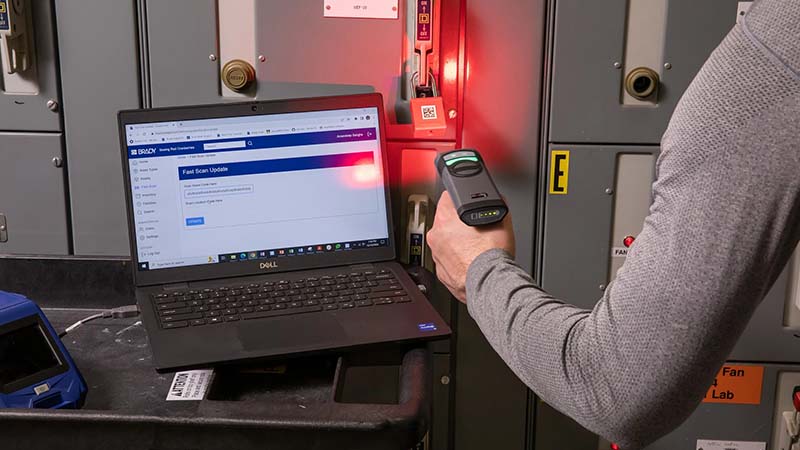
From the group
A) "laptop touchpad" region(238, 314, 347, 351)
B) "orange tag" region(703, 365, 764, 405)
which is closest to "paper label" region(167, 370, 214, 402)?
"laptop touchpad" region(238, 314, 347, 351)

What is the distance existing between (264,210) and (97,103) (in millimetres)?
418

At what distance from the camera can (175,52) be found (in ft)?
5.06

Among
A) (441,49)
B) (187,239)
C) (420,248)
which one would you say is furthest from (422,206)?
(187,239)

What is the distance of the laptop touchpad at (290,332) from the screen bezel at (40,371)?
0.79 ft

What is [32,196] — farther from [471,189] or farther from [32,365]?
[471,189]

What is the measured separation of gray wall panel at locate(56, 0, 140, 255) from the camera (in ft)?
Result: 5.04

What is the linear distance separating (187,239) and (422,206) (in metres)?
0.43

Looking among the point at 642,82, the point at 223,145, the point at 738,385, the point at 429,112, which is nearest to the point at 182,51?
the point at 223,145

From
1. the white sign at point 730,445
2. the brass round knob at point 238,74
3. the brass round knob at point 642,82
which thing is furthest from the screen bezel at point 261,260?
the white sign at point 730,445

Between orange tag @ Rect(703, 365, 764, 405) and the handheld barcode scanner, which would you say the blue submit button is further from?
orange tag @ Rect(703, 365, 764, 405)

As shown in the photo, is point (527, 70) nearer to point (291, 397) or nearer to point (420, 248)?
point (420, 248)

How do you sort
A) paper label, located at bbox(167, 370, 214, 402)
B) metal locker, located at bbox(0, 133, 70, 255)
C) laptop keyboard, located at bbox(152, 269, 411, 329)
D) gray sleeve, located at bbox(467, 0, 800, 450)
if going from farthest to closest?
metal locker, located at bbox(0, 133, 70, 255)
laptop keyboard, located at bbox(152, 269, 411, 329)
paper label, located at bbox(167, 370, 214, 402)
gray sleeve, located at bbox(467, 0, 800, 450)

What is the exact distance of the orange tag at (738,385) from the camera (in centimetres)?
162

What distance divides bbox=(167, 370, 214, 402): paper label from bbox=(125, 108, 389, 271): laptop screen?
0.29m
